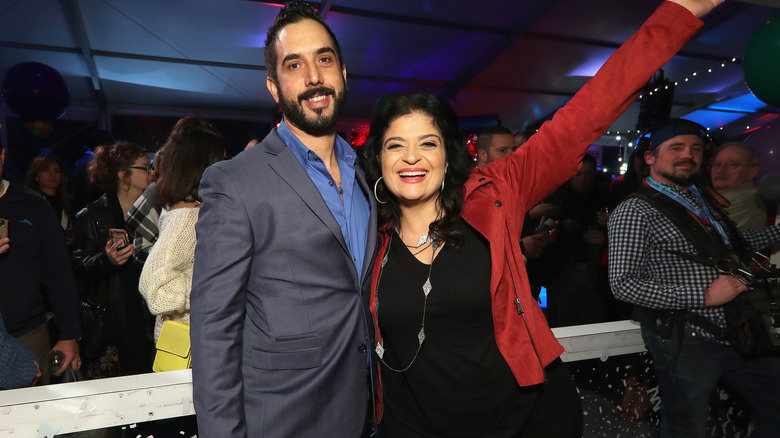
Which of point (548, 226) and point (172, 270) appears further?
point (548, 226)

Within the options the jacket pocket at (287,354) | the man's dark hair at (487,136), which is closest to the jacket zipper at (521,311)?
the jacket pocket at (287,354)

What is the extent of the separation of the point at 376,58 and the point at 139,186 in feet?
18.6

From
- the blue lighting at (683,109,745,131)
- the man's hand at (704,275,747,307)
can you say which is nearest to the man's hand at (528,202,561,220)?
the man's hand at (704,275,747,307)

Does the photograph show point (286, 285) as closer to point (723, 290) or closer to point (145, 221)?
point (145, 221)

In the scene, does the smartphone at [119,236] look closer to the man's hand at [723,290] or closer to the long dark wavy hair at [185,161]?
the long dark wavy hair at [185,161]

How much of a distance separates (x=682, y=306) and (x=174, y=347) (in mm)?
2045

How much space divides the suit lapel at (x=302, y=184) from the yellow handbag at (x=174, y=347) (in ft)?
2.61

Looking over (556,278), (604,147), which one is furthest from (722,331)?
(604,147)

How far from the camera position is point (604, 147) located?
30.0 feet

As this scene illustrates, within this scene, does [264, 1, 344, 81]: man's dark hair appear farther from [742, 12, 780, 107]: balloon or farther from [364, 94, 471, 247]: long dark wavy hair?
[742, 12, 780, 107]: balloon

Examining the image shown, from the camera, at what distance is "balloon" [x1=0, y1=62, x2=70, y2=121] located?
15.9 ft

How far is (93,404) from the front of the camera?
1407 mm

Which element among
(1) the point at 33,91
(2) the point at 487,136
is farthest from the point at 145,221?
(1) the point at 33,91

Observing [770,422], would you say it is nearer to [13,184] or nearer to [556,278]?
[556,278]
